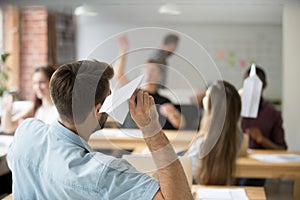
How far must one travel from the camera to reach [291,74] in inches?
195

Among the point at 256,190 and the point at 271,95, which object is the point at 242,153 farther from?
the point at 271,95

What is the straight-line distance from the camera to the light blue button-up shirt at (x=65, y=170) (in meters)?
1.51

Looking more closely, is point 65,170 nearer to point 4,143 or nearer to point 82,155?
point 82,155

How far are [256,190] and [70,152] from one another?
52.6 inches

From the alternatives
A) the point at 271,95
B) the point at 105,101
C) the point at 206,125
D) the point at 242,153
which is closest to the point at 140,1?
the point at 271,95

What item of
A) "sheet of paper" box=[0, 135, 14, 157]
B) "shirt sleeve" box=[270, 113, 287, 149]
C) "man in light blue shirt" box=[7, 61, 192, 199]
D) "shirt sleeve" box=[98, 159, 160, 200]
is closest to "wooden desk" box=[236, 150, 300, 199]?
"shirt sleeve" box=[270, 113, 287, 149]

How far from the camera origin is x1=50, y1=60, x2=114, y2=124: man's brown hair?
1.65 m

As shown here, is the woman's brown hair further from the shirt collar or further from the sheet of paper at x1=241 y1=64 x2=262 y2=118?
the shirt collar

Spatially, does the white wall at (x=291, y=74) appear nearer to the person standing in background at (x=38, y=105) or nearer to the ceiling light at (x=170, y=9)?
the ceiling light at (x=170, y=9)

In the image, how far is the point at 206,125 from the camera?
290 cm

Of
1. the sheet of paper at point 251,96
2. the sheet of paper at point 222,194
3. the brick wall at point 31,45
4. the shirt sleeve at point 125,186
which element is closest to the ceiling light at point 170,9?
the brick wall at point 31,45

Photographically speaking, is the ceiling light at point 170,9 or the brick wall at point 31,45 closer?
the ceiling light at point 170,9

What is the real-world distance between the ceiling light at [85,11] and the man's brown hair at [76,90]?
12.2ft

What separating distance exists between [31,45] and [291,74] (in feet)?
8.69
